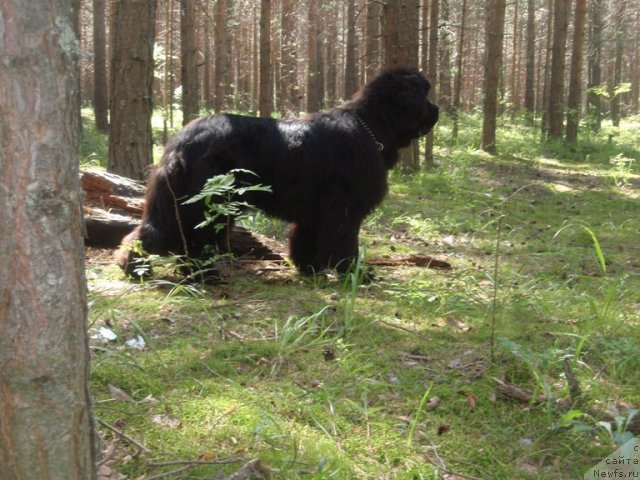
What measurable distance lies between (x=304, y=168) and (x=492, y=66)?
11580 mm

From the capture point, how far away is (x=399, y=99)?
664 centimetres

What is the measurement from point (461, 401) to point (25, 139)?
2736 millimetres

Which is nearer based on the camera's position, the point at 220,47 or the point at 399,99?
the point at 399,99

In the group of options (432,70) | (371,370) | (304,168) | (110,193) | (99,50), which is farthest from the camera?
(99,50)

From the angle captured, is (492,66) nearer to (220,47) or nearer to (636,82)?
(220,47)

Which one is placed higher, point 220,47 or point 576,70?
point 220,47

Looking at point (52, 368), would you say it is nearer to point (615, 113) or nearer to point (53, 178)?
point (53, 178)

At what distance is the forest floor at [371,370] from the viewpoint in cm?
307

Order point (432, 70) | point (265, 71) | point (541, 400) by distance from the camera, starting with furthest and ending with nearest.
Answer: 1. point (432, 70)
2. point (265, 71)
3. point (541, 400)

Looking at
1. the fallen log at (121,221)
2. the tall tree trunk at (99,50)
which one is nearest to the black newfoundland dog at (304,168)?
the fallen log at (121,221)

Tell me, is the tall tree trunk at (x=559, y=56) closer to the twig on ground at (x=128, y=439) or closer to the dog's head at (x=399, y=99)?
the dog's head at (x=399, y=99)

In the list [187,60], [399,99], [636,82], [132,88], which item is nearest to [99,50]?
[187,60]

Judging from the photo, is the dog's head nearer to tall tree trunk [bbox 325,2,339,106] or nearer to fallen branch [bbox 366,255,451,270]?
fallen branch [bbox 366,255,451,270]

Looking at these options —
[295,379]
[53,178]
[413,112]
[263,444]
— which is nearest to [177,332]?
[295,379]
